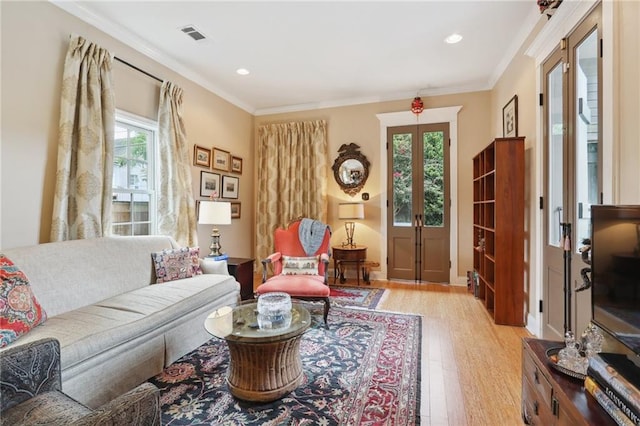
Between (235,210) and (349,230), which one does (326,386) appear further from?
(235,210)

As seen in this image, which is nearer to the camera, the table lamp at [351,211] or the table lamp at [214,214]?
the table lamp at [214,214]

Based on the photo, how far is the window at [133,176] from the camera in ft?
9.98

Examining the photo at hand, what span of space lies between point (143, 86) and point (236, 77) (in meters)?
1.19

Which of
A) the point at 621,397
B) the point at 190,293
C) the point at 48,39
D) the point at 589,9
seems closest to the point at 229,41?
the point at 48,39

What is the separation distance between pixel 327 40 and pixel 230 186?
255 cm

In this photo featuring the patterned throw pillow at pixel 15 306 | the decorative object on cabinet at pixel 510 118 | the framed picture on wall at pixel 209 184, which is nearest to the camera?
the patterned throw pillow at pixel 15 306

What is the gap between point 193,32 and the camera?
115 inches

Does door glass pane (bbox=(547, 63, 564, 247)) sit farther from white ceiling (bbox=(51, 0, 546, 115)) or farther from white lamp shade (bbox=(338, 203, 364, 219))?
white lamp shade (bbox=(338, 203, 364, 219))

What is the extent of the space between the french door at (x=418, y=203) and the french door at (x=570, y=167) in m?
1.84

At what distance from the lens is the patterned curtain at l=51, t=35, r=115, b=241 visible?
7.91 feet

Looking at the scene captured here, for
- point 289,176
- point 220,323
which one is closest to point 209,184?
point 289,176

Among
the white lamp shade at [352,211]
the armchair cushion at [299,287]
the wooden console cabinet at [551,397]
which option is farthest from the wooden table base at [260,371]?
the white lamp shade at [352,211]

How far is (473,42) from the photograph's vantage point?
123 inches

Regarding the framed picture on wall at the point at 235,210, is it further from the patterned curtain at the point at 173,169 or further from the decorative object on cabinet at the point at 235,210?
the patterned curtain at the point at 173,169
